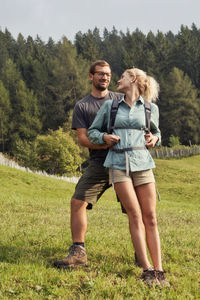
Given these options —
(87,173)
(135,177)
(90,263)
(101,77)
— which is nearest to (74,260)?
(90,263)

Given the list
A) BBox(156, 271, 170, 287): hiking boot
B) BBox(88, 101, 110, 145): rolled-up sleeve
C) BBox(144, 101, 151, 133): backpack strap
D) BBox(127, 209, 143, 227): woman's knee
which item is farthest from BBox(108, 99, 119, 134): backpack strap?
BBox(156, 271, 170, 287): hiking boot

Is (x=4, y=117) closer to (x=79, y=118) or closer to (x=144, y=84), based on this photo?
(x=79, y=118)

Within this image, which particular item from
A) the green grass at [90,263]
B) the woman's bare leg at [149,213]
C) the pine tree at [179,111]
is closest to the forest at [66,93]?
the pine tree at [179,111]

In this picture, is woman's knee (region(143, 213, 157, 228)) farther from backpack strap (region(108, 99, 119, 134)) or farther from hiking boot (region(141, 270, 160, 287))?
backpack strap (region(108, 99, 119, 134))

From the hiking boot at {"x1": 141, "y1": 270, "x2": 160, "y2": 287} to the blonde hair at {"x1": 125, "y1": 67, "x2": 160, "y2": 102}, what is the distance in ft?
7.30

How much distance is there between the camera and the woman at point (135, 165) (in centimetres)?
419

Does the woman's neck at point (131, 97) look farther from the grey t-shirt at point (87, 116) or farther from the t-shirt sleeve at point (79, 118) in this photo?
the t-shirt sleeve at point (79, 118)

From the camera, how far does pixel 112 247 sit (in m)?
5.61

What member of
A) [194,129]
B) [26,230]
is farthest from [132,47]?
[26,230]

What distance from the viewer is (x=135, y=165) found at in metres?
4.21

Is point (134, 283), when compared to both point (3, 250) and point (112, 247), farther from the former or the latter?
point (3, 250)

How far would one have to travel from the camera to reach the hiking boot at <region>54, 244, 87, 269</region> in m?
4.64

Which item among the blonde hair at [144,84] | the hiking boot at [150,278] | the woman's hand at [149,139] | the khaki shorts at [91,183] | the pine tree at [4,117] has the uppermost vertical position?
the pine tree at [4,117]

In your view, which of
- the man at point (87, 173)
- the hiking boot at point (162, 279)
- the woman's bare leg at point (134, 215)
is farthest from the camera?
the man at point (87, 173)
